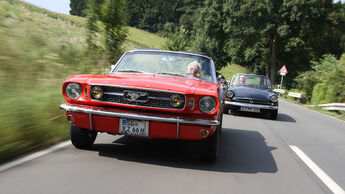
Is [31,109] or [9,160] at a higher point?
[31,109]

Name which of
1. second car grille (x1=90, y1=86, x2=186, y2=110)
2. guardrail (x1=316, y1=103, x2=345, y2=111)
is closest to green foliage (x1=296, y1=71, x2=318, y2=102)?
guardrail (x1=316, y1=103, x2=345, y2=111)

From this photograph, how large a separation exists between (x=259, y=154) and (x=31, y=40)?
17.6 ft

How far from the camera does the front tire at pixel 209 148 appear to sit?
167 inches

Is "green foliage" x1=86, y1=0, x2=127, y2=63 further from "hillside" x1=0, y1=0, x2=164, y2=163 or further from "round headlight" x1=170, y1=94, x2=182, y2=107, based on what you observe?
"round headlight" x1=170, y1=94, x2=182, y2=107

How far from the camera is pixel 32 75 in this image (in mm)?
6551

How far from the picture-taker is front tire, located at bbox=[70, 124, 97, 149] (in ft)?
14.8

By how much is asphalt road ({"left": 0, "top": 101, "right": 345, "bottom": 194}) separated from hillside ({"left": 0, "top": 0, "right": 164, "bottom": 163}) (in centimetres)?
52

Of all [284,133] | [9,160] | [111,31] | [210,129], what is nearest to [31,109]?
[9,160]

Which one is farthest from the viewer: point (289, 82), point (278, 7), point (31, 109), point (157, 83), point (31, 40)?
point (289, 82)

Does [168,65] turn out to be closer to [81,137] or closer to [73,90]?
[73,90]

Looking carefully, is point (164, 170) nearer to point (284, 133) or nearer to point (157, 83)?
point (157, 83)

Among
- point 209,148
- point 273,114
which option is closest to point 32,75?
point 209,148

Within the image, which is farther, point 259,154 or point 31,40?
point 31,40

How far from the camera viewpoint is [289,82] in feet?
149
